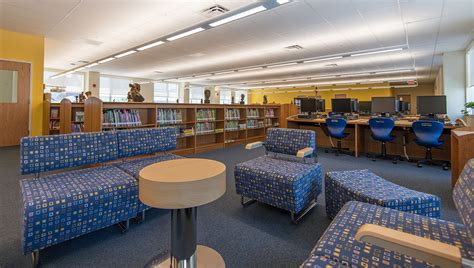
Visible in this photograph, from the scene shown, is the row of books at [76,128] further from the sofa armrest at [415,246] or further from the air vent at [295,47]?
the air vent at [295,47]

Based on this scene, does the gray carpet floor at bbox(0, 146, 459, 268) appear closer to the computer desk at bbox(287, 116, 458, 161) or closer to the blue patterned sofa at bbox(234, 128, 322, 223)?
the blue patterned sofa at bbox(234, 128, 322, 223)

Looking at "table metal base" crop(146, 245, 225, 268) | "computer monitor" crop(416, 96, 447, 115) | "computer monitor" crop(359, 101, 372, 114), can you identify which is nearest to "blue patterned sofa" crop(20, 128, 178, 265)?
"table metal base" crop(146, 245, 225, 268)

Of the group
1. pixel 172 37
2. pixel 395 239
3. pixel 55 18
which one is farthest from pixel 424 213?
pixel 55 18

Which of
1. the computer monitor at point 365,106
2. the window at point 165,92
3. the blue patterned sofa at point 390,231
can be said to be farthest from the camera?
the window at point 165,92

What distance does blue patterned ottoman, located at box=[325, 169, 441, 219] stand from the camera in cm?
176

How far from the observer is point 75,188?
185 centimetres

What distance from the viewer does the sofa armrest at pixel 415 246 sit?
0.81 meters

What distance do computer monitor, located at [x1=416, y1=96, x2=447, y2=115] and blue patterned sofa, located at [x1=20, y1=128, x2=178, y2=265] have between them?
18.7 feet

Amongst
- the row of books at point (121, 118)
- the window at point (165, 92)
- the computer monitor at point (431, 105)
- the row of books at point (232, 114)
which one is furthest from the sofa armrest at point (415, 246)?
the window at point (165, 92)

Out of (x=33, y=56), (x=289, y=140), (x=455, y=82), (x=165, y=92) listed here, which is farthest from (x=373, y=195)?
(x=165, y=92)

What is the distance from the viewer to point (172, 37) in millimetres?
5992

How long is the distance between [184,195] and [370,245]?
3.21 feet

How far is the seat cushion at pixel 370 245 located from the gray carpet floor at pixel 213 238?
1.91 feet

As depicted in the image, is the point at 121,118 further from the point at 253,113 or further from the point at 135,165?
the point at 253,113
